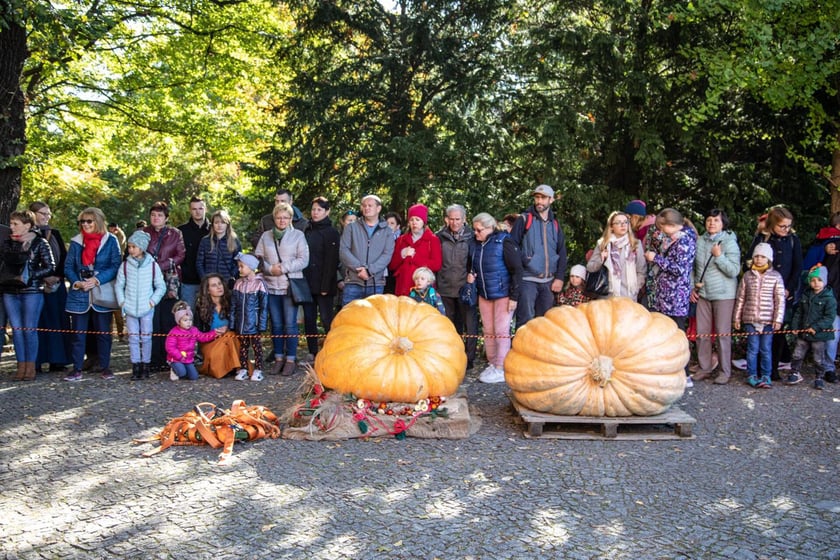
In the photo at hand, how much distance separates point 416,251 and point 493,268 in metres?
0.98

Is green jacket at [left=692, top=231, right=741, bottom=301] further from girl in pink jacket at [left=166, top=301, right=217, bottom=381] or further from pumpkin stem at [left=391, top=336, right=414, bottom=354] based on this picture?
girl in pink jacket at [left=166, top=301, right=217, bottom=381]

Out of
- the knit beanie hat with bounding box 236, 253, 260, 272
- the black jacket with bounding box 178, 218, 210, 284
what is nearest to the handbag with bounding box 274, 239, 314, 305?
the knit beanie hat with bounding box 236, 253, 260, 272

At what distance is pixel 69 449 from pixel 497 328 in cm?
463

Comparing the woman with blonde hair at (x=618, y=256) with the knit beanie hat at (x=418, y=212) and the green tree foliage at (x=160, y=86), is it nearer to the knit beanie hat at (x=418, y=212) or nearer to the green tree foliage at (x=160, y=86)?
the knit beanie hat at (x=418, y=212)

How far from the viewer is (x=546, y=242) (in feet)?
27.3

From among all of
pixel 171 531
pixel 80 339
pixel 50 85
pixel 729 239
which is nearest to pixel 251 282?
pixel 80 339

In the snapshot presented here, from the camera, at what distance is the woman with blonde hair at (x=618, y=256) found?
7.80m

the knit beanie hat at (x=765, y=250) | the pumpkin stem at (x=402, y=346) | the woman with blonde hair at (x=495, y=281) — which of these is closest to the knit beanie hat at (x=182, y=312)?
the pumpkin stem at (x=402, y=346)

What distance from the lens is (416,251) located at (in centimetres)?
837

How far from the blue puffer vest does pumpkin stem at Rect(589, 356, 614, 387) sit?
2353 millimetres

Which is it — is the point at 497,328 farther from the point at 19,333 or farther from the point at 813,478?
the point at 19,333

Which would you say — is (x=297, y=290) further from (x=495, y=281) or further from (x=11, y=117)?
(x=11, y=117)

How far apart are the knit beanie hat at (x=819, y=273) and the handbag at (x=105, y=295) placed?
8.27m

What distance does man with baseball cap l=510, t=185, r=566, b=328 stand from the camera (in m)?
8.29
